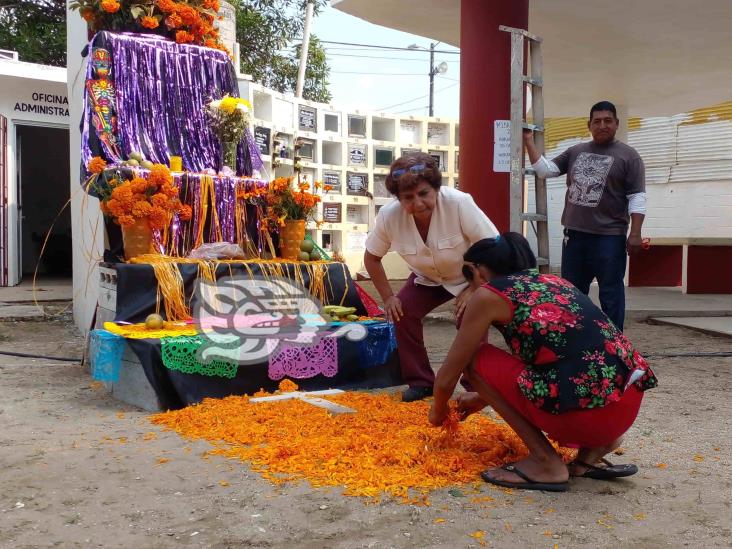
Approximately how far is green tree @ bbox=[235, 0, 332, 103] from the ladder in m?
11.9

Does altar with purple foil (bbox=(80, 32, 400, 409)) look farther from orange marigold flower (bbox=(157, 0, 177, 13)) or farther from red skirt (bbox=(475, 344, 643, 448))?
red skirt (bbox=(475, 344, 643, 448))

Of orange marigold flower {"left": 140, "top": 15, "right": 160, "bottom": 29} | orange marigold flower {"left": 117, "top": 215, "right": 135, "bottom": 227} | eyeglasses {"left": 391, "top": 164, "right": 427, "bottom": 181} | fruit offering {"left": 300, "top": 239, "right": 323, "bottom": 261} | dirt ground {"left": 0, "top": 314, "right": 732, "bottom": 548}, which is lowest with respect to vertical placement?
dirt ground {"left": 0, "top": 314, "right": 732, "bottom": 548}

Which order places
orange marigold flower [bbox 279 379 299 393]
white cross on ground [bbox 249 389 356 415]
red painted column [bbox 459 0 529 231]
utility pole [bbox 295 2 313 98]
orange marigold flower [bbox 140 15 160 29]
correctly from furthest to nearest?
1. utility pole [bbox 295 2 313 98]
2. red painted column [bbox 459 0 529 231]
3. orange marigold flower [bbox 140 15 160 29]
4. orange marigold flower [bbox 279 379 299 393]
5. white cross on ground [bbox 249 389 356 415]

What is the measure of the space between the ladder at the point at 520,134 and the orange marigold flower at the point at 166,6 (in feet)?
8.25

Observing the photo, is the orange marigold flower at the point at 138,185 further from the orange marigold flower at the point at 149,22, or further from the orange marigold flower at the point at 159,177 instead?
the orange marigold flower at the point at 149,22

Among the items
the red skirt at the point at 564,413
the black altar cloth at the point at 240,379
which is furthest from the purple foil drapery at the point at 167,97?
the red skirt at the point at 564,413

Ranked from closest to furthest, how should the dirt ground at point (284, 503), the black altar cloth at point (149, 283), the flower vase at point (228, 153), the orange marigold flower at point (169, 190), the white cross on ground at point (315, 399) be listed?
the dirt ground at point (284, 503)
the white cross on ground at point (315, 399)
the black altar cloth at point (149, 283)
the orange marigold flower at point (169, 190)
the flower vase at point (228, 153)

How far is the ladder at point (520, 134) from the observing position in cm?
541

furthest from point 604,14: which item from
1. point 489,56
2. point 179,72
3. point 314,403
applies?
point 314,403

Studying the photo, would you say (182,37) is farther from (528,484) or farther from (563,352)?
(528,484)

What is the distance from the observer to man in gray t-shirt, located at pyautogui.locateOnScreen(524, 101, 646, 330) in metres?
4.66

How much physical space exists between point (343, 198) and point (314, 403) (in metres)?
9.07

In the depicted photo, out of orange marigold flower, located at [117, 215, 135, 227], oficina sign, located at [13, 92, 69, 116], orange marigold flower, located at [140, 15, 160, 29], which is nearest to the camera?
orange marigold flower, located at [117, 215, 135, 227]

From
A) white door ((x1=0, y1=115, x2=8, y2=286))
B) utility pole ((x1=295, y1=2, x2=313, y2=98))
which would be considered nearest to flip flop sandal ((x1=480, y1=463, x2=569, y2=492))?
white door ((x1=0, y1=115, x2=8, y2=286))
